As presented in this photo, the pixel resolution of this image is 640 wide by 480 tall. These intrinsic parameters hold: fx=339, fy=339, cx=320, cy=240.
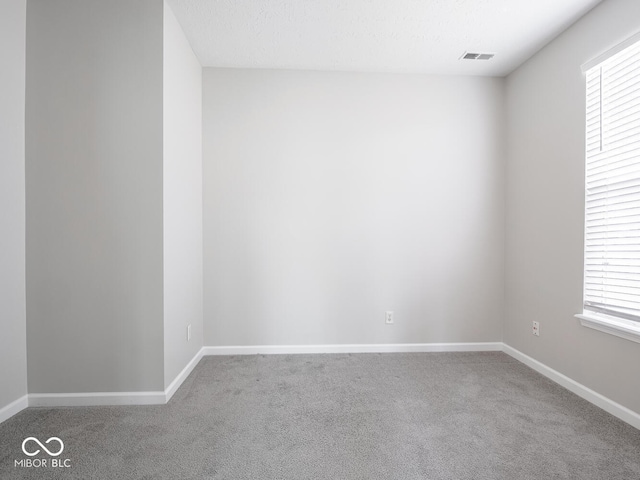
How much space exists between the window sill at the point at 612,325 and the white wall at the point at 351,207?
105cm

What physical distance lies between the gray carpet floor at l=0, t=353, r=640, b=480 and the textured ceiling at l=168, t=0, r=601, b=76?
2733 millimetres

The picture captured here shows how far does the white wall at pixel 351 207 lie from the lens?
10.7ft

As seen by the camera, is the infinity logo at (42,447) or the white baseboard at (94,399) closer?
the infinity logo at (42,447)

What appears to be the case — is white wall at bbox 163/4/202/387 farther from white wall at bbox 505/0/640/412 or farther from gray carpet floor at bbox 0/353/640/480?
white wall at bbox 505/0/640/412

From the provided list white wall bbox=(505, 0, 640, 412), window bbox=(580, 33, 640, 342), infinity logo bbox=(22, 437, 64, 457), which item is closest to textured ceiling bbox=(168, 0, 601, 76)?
A: white wall bbox=(505, 0, 640, 412)

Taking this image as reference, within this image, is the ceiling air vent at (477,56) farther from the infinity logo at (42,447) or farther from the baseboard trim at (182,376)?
the infinity logo at (42,447)

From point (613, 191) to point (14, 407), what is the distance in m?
A: 4.11

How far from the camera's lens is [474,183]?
3398 millimetres

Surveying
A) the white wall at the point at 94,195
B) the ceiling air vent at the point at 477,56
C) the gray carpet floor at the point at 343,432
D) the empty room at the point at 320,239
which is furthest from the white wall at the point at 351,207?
the white wall at the point at 94,195

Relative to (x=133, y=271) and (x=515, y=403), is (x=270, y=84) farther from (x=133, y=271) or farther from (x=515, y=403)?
(x=515, y=403)

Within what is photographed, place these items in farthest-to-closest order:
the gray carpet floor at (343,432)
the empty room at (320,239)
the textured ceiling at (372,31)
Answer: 1. the textured ceiling at (372,31)
2. the empty room at (320,239)
3. the gray carpet floor at (343,432)

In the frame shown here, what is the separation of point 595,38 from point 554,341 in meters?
2.23

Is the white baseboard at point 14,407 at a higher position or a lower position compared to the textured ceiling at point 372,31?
lower

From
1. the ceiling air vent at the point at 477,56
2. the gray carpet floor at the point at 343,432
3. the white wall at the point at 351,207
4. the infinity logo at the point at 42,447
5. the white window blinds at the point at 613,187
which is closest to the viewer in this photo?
the gray carpet floor at the point at 343,432
